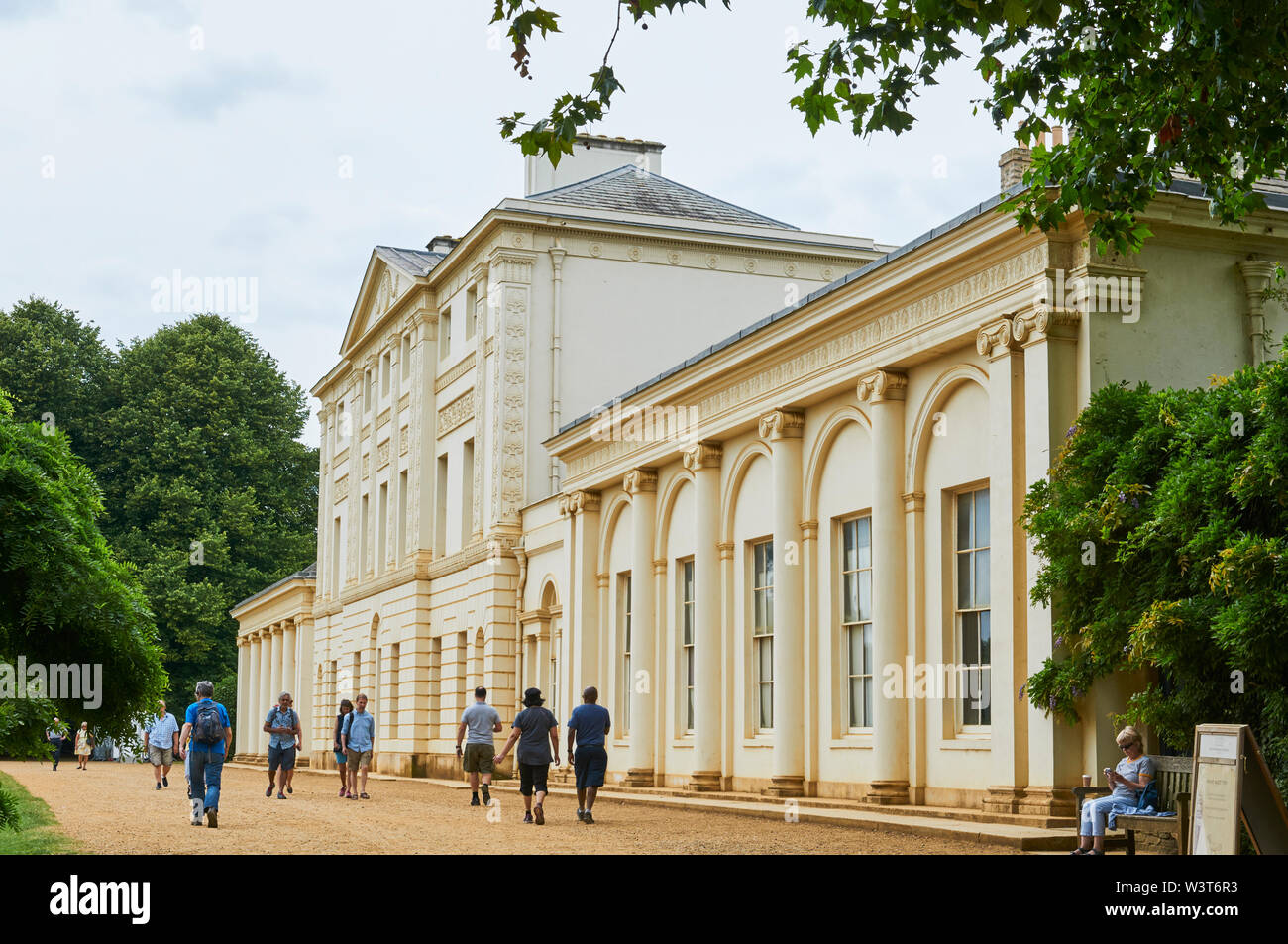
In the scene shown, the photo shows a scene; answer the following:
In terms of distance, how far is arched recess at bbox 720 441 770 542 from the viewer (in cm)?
2353

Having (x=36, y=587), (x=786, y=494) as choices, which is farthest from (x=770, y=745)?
(x=36, y=587)

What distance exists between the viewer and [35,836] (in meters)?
15.8

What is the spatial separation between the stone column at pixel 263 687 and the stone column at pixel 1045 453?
1759 inches

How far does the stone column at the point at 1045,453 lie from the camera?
607 inches

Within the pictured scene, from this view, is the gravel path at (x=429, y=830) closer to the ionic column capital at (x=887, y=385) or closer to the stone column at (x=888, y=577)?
the stone column at (x=888, y=577)

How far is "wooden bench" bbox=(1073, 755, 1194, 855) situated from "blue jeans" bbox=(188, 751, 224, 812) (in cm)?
986

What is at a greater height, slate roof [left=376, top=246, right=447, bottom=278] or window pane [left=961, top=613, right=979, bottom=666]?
slate roof [left=376, top=246, right=447, bottom=278]

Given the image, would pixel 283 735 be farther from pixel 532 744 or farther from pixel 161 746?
pixel 161 746

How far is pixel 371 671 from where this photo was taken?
42406 millimetres

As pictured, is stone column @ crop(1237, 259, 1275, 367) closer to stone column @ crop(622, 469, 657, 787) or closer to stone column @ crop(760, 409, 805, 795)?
stone column @ crop(760, 409, 805, 795)

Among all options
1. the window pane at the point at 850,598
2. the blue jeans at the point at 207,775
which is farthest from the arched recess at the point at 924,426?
the blue jeans at the point at 207,775

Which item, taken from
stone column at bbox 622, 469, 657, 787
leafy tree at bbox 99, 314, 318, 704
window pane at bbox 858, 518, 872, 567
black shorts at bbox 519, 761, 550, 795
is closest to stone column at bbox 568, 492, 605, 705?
stone column at bbox 622, 469, 657, 787

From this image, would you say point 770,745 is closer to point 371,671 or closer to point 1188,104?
point 1188,104
